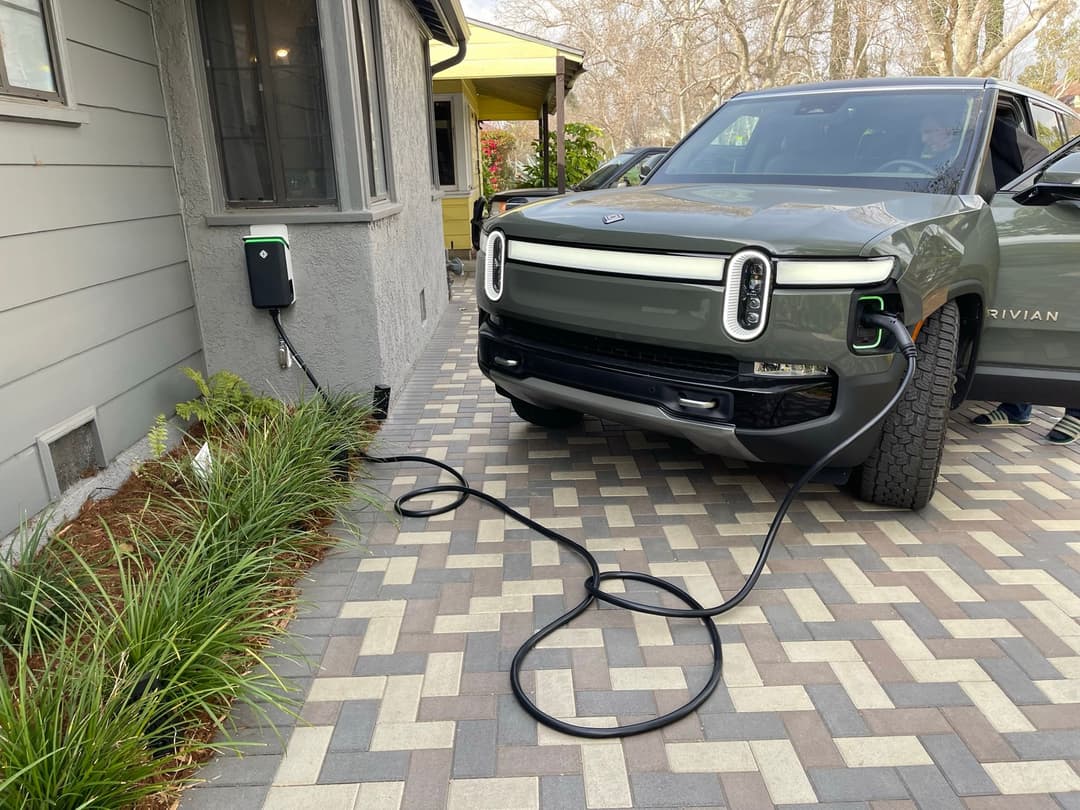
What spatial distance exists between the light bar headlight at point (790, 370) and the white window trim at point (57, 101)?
3.00 m

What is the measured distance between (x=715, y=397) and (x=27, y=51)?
10.2 ft

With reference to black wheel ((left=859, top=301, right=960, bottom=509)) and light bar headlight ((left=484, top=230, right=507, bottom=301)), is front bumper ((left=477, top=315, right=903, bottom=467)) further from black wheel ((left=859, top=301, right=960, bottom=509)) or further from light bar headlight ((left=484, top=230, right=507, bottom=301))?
light bar headlight ((left=484, top=230, right=507, bottom=301))

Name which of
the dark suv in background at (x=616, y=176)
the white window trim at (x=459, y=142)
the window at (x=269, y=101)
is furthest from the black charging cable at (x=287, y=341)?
the white window trim at (x=459, y=142)

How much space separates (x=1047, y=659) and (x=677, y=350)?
161cm

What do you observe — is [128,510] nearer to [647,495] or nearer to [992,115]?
[647,495]

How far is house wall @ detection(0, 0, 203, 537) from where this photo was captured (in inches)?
117

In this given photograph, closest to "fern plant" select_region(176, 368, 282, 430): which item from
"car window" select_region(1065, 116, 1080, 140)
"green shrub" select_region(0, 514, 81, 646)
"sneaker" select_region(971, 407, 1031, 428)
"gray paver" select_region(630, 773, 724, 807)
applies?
"green shrub" select_region(0, 514, 81, 646)

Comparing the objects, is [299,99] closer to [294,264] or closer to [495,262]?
[294,264]

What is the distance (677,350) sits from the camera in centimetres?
305

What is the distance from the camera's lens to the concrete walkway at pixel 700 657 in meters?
1.98

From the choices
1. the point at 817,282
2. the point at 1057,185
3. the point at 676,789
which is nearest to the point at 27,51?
the point at 817,282

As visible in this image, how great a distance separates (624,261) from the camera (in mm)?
3045

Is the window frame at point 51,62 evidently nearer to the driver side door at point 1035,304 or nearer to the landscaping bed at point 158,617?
the landscaping bed at point 158,617

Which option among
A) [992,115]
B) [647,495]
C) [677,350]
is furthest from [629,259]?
[992,115]
